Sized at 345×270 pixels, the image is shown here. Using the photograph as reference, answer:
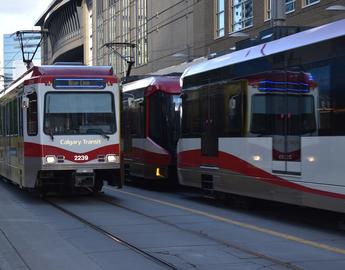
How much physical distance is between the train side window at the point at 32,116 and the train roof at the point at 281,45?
154 inches

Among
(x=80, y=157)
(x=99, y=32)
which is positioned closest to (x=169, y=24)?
(x=99, y=32)

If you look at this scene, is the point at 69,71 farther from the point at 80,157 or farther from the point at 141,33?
the point at 141,33

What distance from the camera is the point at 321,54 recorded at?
9.95 meters

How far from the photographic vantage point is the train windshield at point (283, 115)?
10281mm

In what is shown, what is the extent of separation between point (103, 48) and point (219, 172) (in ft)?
184

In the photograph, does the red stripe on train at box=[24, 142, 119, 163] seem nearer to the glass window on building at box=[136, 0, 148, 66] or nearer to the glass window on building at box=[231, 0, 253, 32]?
the glass window on building at box=[231, 0, 253, 32]

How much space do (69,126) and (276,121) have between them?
5.68m

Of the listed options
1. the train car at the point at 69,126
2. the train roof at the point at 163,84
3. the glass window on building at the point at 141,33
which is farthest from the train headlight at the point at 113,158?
the glass window on building at the point at 141,33

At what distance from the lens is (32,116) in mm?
14914

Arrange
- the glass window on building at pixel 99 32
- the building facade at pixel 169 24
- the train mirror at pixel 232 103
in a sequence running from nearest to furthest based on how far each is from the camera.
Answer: the train mirror at pixel 232 103 < the building facade at pixel 169 24 < the glass window on building at pixel 99 32

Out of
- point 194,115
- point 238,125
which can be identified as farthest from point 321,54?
point 194,115

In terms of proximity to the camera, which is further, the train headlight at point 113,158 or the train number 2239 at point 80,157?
the train headlight at point 113,158

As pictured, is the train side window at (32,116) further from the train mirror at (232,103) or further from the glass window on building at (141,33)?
the glass window on building at (141,33)

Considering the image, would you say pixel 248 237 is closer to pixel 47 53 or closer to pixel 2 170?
pixel 2 170
